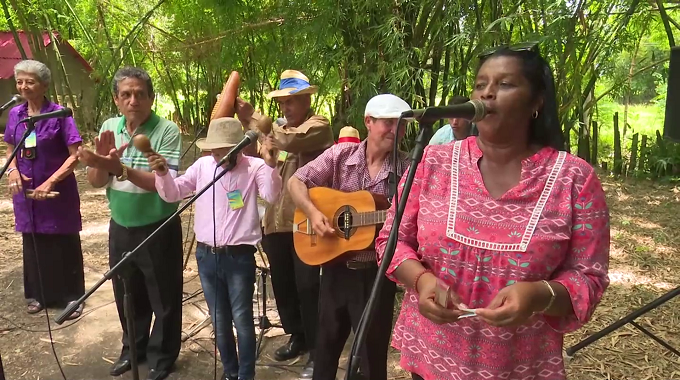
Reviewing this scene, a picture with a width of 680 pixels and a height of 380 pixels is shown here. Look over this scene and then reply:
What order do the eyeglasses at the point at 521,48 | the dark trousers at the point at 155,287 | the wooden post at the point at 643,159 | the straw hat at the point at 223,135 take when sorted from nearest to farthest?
the eyeglasses at the point at 521,48 → the straw hat at the point at 223,135 → the dark trousers at the point at 155,287 → the wooden post at the point at 643,159

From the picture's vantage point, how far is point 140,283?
273 cm

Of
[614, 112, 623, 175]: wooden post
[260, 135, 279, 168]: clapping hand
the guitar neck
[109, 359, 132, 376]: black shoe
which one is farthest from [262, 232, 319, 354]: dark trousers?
[614, 112, 623, 175]: wooden post

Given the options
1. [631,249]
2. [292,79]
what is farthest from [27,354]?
[631,249]

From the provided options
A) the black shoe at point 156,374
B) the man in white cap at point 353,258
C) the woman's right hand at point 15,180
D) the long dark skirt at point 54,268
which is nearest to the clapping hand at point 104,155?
the man in white cap at point 353,258

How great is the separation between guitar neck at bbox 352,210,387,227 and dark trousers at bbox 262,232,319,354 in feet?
1.99

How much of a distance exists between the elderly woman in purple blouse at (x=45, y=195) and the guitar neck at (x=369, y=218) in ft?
6.22

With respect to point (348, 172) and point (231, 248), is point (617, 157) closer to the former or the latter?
point (348, 172)

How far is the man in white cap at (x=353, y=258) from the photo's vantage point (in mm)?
2148

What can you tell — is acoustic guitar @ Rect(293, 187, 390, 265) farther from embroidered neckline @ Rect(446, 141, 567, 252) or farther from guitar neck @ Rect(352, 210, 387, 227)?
embroidered neckline @ Rect(446, 141, 567, 252)

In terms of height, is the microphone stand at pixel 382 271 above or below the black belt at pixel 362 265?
above

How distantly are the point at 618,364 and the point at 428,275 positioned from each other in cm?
242

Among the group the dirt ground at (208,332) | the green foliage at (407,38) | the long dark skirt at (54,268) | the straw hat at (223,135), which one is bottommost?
the dirt ground at (208,332)

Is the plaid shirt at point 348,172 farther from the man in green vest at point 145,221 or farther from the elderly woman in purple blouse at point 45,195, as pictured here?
the elderly woman in purple blouse at point 45,195

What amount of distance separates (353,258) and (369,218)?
0.18m
